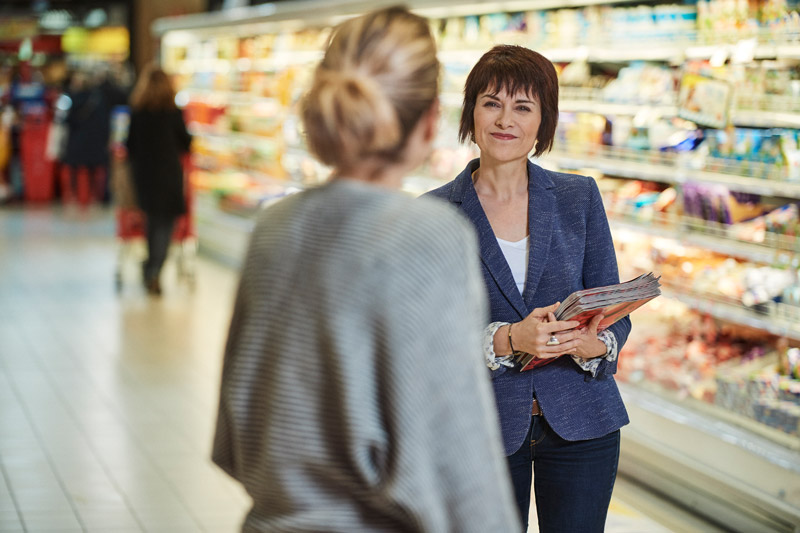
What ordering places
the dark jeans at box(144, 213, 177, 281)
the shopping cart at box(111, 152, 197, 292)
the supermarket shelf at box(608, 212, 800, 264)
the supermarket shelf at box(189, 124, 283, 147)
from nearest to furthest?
the supermarket shelf at box(608, 212, 800, 264), the dark jeans at box(144, 213, 177, 281), the shopping cart at box(111, 152, 197, 292), the supermarket shelf at box(189, 124, 283, 147)

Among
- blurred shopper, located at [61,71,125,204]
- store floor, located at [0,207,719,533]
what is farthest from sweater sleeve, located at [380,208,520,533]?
blurred shopper, located at [61,71,125,204]

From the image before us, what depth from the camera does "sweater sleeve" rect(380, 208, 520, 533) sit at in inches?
47.2

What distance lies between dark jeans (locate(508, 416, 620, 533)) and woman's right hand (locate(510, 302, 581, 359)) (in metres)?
0.19

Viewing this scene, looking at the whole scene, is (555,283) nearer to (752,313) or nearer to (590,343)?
(590,343)

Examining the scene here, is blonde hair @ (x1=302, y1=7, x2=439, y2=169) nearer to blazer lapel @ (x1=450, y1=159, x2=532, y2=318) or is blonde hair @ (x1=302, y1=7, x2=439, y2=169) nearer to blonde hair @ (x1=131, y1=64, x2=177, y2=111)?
blazer lapel @ (x1=450, y1=159, x2=532, y2=318)

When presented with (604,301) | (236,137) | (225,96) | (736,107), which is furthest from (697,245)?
(225,96)

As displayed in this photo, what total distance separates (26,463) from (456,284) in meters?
3.66

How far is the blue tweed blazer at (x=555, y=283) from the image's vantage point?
212 centimetres

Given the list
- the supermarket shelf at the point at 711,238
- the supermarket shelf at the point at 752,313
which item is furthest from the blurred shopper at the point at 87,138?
the supermarket shelf at the point at 752,313

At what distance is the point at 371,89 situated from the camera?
49.4 inches

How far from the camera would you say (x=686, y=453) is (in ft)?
13.1

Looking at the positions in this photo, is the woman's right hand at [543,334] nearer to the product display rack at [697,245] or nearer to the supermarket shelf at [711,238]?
the product display rack at [697,245]

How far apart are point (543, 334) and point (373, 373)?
2.76 feet

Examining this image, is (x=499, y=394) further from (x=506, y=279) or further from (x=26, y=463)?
(x=26, y=463)
